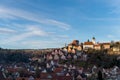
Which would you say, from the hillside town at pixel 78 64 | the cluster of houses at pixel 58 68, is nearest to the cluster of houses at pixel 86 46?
the hillside town at pixel 78 64

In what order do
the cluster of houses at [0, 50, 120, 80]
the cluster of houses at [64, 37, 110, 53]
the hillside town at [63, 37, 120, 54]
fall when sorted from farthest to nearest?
the cluster of houses at [64, 37, 110, 53]
the hillside town at [63, 37, 120, 54]
the cluster of houses at [0, 50, 120, 80]

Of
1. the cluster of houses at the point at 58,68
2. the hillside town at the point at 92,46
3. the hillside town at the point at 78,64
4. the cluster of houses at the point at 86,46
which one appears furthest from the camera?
the cluster of houses at the point at 86,46

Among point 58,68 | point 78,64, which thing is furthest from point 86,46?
point 58,68

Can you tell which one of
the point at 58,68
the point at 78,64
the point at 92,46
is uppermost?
the point at 92,46

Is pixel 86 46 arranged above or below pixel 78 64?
above

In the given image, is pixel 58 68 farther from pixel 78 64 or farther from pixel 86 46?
pixel 86 46

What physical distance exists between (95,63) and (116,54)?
11.8m

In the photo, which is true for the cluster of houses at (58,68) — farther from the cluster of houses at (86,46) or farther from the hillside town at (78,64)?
the cluster of houses at (86,46)

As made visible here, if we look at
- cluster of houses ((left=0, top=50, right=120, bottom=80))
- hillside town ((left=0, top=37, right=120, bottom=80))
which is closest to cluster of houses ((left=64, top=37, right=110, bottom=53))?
hillside town ((left=0, top=37, right=120, bottom=80))

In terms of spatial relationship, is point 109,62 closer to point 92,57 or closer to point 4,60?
point 92,57

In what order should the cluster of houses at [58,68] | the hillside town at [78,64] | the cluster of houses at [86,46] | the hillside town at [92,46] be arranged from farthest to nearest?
the cluster of houses at [86,46], the hillside town at [92,46], the hillside town at [78,64], the cluster of houses at [58,68]

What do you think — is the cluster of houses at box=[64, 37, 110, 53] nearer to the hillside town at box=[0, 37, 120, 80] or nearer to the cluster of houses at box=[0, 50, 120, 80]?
the hillside town at box=[0, 37, 120, 80]

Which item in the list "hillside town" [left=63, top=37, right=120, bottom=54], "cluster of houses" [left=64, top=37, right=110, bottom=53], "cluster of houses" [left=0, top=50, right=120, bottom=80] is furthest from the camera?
"cluster of houses" [left=64, top=37, right=110, bottom=53]

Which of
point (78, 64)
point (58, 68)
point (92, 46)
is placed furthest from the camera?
point (92, 46)
